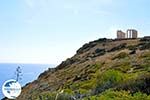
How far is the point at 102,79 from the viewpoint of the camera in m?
26.5

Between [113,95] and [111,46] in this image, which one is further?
[111,46]

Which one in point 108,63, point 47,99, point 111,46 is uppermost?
point 111,46

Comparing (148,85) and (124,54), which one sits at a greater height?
(124,54)

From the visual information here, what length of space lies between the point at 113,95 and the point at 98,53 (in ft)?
159

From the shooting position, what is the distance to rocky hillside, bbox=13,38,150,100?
61.5 feet

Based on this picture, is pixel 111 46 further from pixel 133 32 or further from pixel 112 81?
pixel 112 81

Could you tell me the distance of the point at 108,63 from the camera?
4712 centimetres

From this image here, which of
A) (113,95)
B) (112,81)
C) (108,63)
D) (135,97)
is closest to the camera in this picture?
(135,97)

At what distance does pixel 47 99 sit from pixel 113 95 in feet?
13.2

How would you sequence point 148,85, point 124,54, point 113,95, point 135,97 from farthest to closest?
point 124,54
point 148,85
point 113,95
point 135,97

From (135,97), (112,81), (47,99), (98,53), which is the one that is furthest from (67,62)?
(135,97)

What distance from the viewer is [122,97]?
51.9 feet

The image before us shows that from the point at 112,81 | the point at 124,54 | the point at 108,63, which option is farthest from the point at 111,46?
the point at 112,81

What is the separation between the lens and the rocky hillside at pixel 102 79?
738 inches
